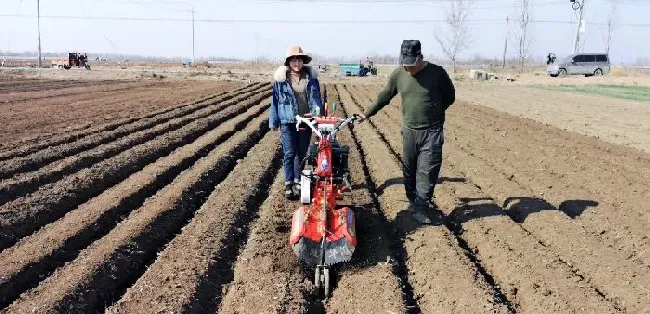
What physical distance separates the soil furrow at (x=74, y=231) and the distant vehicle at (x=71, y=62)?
50.8 metres

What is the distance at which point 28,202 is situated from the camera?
6875mm

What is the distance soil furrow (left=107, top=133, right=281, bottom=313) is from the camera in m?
4.47

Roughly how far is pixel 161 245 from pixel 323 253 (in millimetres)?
1873

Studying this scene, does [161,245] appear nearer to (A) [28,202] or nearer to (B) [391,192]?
(A) [28,202]

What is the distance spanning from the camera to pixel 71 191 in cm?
749

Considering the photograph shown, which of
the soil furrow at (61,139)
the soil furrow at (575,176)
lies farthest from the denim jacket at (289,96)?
the soil furrow at (61,139)

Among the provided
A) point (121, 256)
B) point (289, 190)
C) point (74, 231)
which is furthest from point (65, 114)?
point (121, 256)

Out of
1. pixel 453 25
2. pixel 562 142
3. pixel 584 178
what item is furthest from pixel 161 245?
pixel 453 25

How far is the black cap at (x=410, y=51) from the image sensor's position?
19.2 ft

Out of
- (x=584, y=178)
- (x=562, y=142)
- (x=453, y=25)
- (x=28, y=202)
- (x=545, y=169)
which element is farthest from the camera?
(x=453, y=25)

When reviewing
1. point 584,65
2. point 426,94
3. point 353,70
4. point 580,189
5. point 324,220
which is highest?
point 584,65

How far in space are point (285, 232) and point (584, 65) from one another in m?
45.4

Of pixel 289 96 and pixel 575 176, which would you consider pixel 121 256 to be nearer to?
pixel 289 96

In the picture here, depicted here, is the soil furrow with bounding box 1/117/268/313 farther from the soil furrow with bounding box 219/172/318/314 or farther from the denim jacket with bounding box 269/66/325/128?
the denim jacket with bounding box 269/66/325/128
